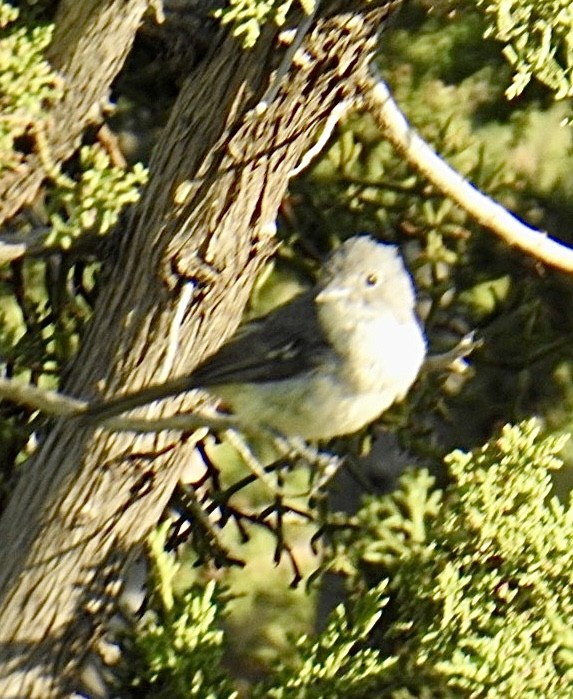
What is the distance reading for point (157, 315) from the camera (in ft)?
7.13

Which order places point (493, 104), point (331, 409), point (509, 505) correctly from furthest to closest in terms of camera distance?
point (493, 104) → point (509, 505) → point (331, 409)

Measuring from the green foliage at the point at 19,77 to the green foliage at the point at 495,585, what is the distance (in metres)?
0.89

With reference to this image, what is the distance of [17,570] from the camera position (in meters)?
2.29

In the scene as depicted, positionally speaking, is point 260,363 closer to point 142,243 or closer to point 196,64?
point 142,243

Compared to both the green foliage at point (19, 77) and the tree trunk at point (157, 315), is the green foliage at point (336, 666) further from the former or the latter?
the green foliage at point (19, 77)

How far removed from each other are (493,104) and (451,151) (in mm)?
325

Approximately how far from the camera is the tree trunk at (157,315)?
2.10 metres

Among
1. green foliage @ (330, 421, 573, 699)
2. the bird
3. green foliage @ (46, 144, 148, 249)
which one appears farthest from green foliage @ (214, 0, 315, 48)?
green foliage @ (330, 421, 573, 699)

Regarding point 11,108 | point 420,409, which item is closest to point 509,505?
point 420,409

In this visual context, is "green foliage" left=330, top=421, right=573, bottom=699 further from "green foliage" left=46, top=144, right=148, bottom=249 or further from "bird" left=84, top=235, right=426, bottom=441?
"green foliage" left=46, top=144, right=148, bottom=249

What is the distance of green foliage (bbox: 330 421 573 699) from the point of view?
2.18 meters

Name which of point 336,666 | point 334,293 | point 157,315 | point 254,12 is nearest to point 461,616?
point 336,666

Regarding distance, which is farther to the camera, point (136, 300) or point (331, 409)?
point (136, 300)

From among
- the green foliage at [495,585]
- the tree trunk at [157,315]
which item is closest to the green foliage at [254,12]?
the tree trunk at [157,315]
